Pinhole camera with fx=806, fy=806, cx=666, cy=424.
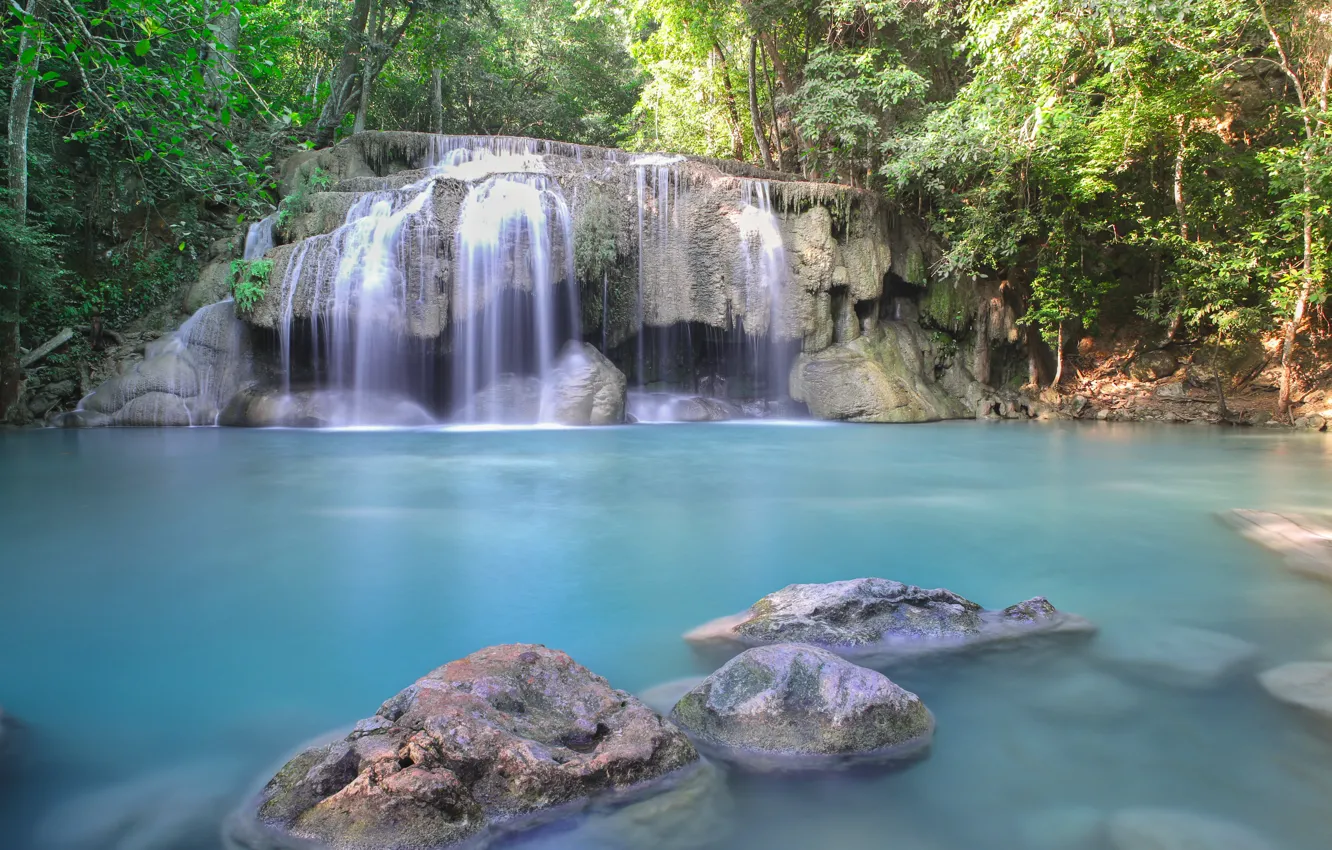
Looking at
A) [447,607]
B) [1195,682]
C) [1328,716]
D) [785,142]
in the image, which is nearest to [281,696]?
[447,607]

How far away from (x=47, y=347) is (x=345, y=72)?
30.5 feet

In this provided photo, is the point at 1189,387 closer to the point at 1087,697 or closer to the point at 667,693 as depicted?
the point at 1087,697

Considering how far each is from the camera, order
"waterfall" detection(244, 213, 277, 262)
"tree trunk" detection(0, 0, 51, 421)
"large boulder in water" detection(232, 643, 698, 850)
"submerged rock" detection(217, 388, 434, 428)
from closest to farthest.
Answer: "large boulder in water" detection(232, 643, 698, 850), "tree trunk" detection(0, 0, 51, 421), "submerged rock" detection(217, 388, 434, 428), "waterfall" detection(244, 213, 277, 262)

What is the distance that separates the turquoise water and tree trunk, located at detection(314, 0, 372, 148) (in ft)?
39.2

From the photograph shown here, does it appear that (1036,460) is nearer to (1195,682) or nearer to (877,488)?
(877,488)

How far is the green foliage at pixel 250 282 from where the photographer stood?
12.1 meters

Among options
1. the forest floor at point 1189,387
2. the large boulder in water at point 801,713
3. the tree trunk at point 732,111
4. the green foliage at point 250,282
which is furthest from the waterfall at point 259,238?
the forest floor at point 1189,387

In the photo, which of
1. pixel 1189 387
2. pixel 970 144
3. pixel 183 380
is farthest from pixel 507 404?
pixel 1189 387

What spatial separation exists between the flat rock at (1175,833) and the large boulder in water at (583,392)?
11.3 metres

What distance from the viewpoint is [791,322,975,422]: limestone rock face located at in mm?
14273

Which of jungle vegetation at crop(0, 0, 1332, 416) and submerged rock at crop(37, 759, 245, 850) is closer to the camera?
submerged rock at crop(37, 759, 245, 850)

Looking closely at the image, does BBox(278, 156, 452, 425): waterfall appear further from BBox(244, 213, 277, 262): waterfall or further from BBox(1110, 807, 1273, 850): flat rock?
BBox(1110, 807, 1273, 850): flat rock

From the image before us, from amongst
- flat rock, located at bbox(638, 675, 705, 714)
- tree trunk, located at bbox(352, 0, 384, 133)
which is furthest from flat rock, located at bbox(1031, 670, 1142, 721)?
tree trunk, located at bbox(352, 0, 384, 133)

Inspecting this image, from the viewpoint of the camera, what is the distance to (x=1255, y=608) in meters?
3.56
